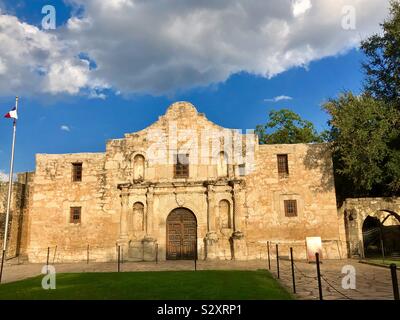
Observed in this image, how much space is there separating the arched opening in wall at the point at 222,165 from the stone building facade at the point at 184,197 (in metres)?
0.06

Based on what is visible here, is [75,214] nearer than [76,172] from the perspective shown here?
Yes

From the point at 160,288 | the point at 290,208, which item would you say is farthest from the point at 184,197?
the point at 160,288

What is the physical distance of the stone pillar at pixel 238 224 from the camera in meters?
18.7

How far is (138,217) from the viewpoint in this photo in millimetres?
20531

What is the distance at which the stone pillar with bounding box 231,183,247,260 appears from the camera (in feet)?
61.3

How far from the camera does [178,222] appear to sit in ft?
65.7

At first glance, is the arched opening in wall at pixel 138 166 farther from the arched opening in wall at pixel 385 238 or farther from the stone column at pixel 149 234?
the arched opening in wall at pixel 385 238

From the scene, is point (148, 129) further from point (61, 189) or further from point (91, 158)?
point (61, 189)

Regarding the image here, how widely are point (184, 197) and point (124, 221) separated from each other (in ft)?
12.0

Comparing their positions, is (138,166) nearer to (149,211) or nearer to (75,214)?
(149,211)

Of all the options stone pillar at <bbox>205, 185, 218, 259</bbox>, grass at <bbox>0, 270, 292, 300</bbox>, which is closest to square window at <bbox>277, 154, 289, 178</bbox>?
stone pillar at <bbox>205, 185, 218, 259</bbox>

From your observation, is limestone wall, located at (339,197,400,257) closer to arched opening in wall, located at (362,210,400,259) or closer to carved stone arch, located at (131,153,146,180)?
arched opening in wall, located at (362,210,400,259)
